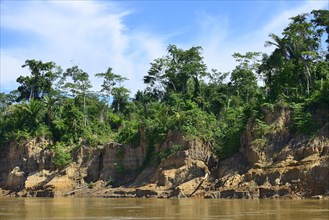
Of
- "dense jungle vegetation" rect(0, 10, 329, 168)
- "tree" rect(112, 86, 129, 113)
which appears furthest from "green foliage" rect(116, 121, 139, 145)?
"tree" rect(112, 86, 129, 113)

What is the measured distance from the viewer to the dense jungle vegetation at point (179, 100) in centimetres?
4317

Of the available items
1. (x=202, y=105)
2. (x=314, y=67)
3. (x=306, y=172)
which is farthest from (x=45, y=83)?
(x=306, y=172)

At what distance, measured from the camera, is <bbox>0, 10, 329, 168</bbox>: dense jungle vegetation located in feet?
142

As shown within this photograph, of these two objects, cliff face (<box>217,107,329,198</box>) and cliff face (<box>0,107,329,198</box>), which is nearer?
cliff face (<box>217,107,329,198</box>)

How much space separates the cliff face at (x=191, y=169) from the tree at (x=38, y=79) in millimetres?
10582

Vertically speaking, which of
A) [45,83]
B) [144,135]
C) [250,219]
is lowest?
[250,219]

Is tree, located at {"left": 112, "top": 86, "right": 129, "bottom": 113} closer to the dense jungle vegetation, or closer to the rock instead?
the dense jungle vegetation

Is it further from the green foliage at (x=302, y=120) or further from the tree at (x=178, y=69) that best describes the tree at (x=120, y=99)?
the green foliage at (x=302, y=120)

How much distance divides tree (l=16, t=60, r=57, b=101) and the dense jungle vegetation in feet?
0.42

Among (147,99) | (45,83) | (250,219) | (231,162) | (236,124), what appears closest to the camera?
(250,219)

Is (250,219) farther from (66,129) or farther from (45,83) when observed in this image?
(45,83)

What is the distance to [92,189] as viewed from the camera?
152ft

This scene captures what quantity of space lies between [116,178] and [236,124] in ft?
41.1

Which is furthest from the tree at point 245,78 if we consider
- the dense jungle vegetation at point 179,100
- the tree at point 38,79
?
the tree at point 38,79
